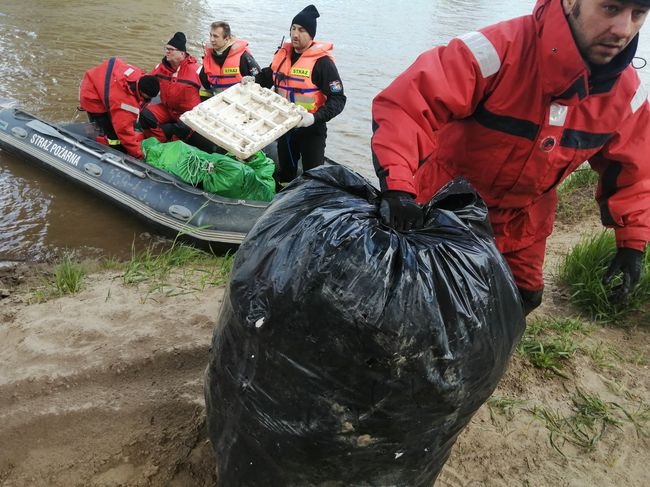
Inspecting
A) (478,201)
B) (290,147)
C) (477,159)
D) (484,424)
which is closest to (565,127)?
(477,159)

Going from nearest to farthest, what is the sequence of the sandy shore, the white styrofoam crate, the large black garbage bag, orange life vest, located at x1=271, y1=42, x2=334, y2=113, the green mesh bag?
1. the large black garbage bag
2. the sandy shore
3. the white styrofoam crate
4. the green mesh bag
5. orange life vest, located at x1=271, y1=42, x2=334, y2=113

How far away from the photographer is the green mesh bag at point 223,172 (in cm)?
517

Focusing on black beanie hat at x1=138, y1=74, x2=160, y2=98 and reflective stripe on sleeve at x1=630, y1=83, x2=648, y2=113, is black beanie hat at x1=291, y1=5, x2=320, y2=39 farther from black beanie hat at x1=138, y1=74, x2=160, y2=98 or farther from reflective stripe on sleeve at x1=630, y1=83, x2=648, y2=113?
reflective stripe on sleeve at x1=630, y1=83, x2=648, y2=113

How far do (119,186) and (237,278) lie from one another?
4.31m

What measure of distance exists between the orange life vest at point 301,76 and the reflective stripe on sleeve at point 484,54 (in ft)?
12.1

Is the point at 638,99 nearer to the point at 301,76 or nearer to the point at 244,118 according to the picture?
the point at 244,118

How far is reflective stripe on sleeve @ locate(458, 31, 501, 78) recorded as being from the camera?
5.96 ft

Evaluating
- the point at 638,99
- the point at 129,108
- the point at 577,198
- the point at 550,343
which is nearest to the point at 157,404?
the point at 550,343

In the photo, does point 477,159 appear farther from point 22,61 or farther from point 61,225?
point 22,61

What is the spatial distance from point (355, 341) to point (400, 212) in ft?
1.35

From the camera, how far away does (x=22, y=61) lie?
9.59 m

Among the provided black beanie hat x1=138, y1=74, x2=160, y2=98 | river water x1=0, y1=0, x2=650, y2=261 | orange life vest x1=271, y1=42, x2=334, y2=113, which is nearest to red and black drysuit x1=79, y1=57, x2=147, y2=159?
black beanie hat x1=138, y1=74, x2=160, y2=98

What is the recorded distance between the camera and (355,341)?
52.1 inches

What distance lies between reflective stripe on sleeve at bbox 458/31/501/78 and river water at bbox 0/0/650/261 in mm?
4105
